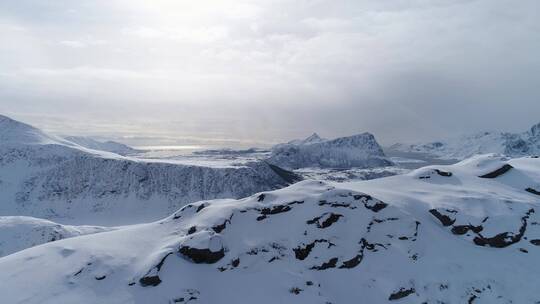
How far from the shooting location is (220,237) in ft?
152

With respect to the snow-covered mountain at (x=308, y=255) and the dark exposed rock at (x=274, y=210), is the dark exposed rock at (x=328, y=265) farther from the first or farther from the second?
the dark exposed rock at (x=274, y=210)

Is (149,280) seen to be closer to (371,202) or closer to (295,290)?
(295,290)

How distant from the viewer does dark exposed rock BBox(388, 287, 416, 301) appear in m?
40.8

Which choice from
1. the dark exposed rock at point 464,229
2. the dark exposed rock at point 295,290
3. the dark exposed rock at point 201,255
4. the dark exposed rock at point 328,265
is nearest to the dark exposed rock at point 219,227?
the dark exposed rock at point 201,255

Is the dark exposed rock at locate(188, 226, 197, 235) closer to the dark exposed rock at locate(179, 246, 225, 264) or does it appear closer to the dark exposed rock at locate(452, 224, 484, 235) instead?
the dark exposed rock at locate(179, 246, 225, 264)

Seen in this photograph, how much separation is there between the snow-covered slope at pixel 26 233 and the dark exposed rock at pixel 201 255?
56075 millimetres

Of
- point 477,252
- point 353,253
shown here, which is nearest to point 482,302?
point 477,252

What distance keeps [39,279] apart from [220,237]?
1819 cm

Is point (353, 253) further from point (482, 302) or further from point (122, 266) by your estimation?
point (122, 266)

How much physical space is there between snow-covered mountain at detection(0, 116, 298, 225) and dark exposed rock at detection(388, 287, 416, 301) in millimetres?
123308

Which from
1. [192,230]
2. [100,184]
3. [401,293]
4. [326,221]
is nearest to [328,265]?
[326,221]

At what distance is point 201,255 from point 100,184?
5608 inches

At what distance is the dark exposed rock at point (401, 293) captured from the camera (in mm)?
40828

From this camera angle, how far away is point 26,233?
297 feet
